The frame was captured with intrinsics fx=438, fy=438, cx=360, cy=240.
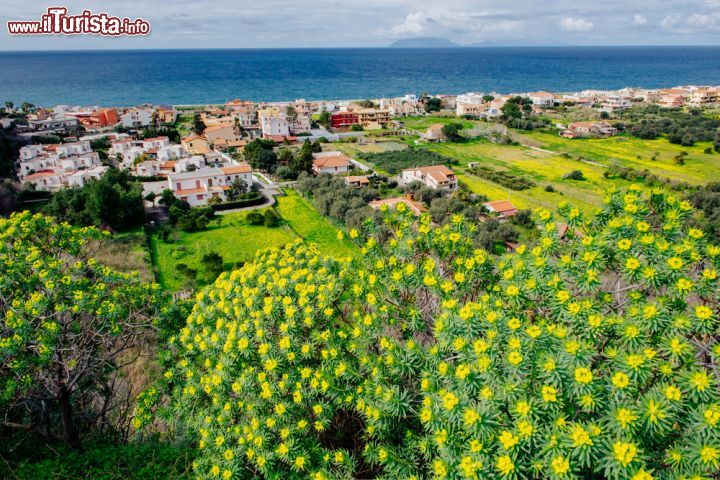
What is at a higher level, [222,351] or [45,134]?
[45,134]

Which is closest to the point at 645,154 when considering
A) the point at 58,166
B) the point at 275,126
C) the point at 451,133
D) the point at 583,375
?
the point at 451,133

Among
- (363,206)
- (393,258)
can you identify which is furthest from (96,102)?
(393,258)

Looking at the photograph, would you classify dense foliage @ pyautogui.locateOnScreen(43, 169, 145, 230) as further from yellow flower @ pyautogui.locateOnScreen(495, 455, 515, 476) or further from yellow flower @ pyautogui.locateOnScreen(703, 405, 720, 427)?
yellow flower @ pyautogui.locateOnScreen(703, 405, 720, 427)

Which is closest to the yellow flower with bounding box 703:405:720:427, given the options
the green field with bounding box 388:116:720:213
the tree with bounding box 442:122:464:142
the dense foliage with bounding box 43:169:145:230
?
the dense foliage with bounding box 43:169:145:230

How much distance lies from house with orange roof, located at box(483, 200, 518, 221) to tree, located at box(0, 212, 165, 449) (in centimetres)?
3208

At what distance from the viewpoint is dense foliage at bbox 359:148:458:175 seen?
5551cm

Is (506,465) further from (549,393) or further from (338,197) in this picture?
(338,197)

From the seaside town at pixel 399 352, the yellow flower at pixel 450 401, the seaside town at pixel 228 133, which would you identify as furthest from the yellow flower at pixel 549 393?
the seaside town at pixel 228 133

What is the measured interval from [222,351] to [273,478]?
2.72 metres

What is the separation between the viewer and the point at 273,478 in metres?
7.20

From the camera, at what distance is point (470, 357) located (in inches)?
247

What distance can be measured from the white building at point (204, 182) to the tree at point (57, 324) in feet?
102

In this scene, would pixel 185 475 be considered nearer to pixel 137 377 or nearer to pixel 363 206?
pixel 137 377

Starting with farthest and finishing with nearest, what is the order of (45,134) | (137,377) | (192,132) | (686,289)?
1. (192,132)
2. (45,134)
3. (137,377)
4. (686,289)
